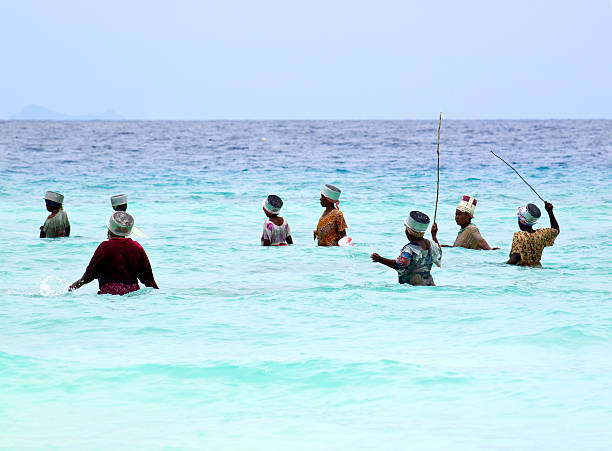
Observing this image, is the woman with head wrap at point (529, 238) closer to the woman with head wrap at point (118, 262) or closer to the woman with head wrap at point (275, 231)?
the woman with head wrap at point (275, 231)

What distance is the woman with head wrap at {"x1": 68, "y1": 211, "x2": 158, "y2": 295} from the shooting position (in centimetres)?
845

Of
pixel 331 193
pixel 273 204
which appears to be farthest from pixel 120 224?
pixel 331 193

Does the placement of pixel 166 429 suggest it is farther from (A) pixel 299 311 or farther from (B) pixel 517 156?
(B) pixel 517 156

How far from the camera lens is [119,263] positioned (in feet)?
28.1

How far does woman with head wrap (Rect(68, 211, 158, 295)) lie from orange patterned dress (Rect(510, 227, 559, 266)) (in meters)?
4.89

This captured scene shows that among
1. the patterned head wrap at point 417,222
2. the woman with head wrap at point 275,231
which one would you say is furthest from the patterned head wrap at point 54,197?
the patterned head wrap at point 417,222

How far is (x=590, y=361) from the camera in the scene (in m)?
7.57

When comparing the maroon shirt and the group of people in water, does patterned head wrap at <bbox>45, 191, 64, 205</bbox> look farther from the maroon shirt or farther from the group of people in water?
the maroon shirt

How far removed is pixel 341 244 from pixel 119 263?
4807mm

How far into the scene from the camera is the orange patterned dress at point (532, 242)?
10516mm

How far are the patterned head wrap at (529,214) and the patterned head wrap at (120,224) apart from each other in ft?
16.2

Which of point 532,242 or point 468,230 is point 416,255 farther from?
point 468,230

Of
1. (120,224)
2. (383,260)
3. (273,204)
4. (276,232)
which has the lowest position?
(276,232)

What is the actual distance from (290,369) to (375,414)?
1.15m
